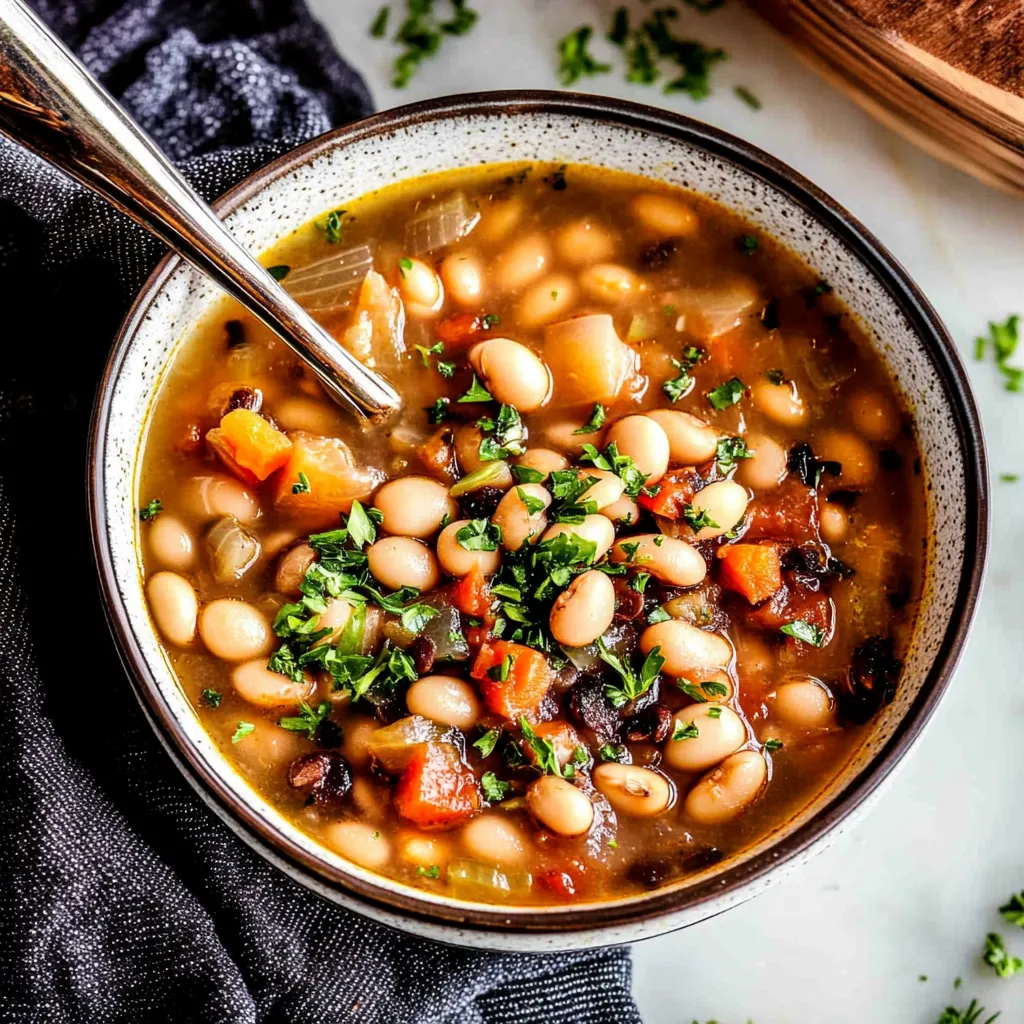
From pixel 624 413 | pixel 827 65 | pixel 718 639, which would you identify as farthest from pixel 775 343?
pixel 827 65

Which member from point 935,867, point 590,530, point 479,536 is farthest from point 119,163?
point 935,867

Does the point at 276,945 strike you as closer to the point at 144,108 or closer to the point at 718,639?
the point at 718,639

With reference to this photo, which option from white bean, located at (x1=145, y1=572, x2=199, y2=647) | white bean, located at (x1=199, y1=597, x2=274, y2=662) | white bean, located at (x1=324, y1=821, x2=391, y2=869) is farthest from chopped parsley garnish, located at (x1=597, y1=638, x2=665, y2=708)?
white bean, located at (x1=145, y1=572, x2=199, y2=647)

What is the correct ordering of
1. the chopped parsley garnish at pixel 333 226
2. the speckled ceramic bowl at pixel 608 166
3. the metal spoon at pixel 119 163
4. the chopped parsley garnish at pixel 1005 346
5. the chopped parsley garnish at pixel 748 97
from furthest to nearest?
1. the chopped parsley garnish at pixel 748 97
2. the chopped parsley garnish at pixel 1005 346
3. the chopped parsley garnish at pixel 333 226
4. the speckled ceramic bowl at pixel 608 166
5. the metal spoon at pixel 119 163

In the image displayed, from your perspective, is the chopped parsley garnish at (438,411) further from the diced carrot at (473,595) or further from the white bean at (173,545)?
the white bean at (173,545)

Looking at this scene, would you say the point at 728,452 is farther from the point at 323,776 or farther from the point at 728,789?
the point at 323,776

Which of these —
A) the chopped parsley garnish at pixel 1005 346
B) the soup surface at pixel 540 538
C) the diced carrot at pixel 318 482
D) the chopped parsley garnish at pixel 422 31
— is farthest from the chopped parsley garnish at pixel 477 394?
the chopped parsley garnish at pixel 1005 346

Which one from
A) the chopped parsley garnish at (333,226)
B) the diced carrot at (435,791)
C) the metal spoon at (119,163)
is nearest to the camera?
the metal spoon at (119,163)
